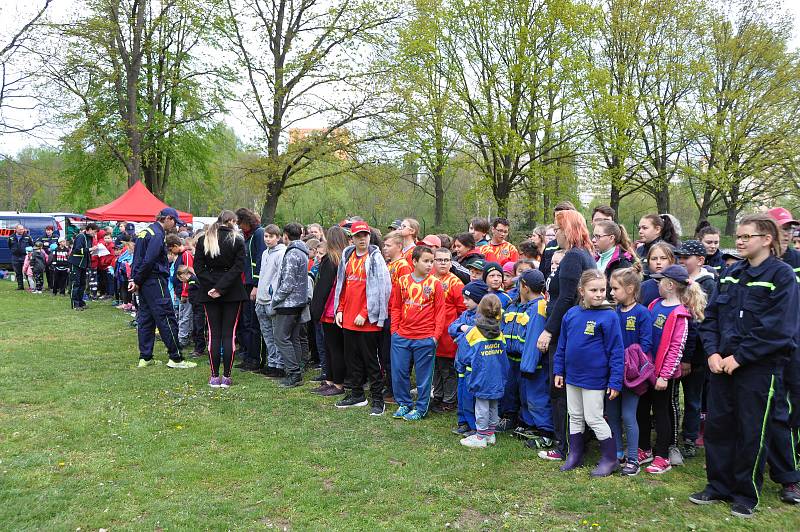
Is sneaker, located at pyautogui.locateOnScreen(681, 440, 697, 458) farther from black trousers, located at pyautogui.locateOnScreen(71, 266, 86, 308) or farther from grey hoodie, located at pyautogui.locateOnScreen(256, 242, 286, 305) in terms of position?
black trousers, located at pyautogui.locateOnScreen(71, 266, 86, 308)

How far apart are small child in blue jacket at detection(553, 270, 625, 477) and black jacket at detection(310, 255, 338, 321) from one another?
3.17m

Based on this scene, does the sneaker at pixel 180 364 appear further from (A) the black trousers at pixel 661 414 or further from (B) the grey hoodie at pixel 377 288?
(A) the black trousers at pixel 661 414

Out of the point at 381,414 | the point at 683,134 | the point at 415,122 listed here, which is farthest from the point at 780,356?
the point at 683,134

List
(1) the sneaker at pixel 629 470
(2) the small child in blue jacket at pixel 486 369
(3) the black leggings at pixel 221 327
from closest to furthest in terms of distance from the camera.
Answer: (1) the sneaker at pixel 629 470 → (2) the small child in blue jacket at pixel 486 369 → (3) the black leggings at pixel 221 327

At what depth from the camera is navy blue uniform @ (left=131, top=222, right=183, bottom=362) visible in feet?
25.6

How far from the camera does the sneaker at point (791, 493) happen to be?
4090mm

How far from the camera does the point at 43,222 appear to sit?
24375mm

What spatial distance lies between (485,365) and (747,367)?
2143 mm

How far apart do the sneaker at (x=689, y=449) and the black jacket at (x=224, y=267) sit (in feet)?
17.0

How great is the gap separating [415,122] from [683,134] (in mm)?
13410

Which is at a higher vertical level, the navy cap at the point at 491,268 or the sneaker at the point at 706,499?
the navy cap at the point at 491,268

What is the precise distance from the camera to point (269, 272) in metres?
7.54

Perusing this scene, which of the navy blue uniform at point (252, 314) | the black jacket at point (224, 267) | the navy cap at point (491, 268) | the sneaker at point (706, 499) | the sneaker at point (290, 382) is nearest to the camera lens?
the sneaker at point (706, 499)

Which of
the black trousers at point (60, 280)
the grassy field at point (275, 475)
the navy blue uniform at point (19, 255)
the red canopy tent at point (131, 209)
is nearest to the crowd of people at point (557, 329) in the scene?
the grassy field at point (275, 475)
